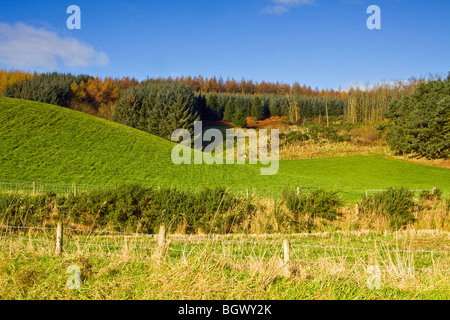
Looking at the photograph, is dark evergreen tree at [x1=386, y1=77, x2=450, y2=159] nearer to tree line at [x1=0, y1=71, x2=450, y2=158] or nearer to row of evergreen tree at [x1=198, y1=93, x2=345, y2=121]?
tree line at [x1=0, y1=71, x2=450, y2=158]

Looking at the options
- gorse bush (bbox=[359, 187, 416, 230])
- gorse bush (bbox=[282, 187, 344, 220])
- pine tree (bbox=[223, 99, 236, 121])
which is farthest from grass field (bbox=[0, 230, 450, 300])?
pine tree (bbox=[223, 99, 236, 121])

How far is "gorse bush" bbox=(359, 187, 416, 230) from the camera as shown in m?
13.1

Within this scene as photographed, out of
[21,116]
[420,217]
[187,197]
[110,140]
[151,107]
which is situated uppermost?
[151,107]

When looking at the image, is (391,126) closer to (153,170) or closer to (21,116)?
(153,170)

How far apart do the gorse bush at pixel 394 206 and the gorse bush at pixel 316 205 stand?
124 centimetres

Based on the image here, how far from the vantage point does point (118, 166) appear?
3142cm

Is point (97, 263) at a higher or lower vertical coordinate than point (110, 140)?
lower

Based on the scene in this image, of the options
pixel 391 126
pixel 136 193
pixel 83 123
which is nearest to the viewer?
pixel 136 193

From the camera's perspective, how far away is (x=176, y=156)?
38562 millimetres

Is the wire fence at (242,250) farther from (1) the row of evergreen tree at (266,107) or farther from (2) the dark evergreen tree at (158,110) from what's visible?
(1) the row of evergreen tree at (266,107)

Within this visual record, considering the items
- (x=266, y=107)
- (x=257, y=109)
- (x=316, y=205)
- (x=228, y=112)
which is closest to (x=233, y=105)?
(x=228, y=112)

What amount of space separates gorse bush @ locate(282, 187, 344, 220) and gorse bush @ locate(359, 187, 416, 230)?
1.24 m
